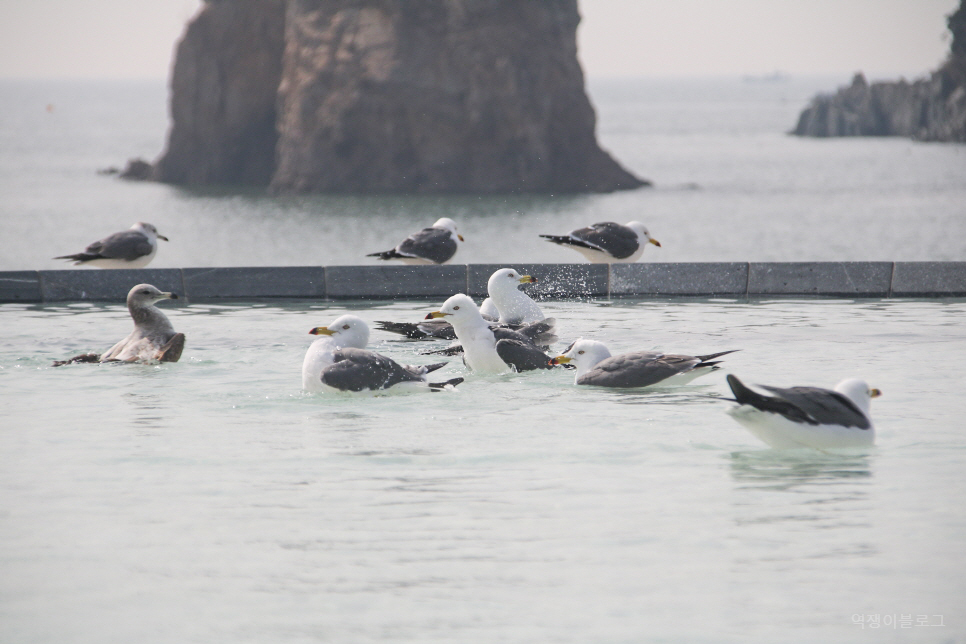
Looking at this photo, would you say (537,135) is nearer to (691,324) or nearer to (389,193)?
(389,193)

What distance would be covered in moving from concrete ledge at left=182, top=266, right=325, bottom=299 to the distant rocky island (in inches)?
3848

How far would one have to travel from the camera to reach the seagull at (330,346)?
9289 millimetres

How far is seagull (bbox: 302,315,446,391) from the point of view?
9.29 m

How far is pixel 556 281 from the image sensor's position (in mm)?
15484

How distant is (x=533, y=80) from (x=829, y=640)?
61.9 metres

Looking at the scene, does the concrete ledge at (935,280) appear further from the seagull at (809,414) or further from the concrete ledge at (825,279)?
the seagull at (809,414)

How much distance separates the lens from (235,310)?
47.4 feet

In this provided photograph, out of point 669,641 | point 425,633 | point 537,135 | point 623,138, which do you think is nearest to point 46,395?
point 425,633

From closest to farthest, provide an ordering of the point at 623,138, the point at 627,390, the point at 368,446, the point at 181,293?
1. the point at 368,446
2. the point at 627,390
3. the point at 181,293
4. the point at 623,138

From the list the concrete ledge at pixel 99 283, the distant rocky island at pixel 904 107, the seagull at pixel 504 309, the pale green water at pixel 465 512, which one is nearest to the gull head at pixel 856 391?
the pale green water at pixel 465 512

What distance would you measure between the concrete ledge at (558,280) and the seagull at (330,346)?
5640mm

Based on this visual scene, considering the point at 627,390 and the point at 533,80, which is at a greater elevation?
the point at 533,80

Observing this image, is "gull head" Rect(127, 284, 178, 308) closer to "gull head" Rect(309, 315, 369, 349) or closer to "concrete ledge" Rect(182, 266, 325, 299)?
"gull head" Rect(309, 315, 369, 349)

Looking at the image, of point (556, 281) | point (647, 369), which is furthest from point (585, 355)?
point (556, 281)
